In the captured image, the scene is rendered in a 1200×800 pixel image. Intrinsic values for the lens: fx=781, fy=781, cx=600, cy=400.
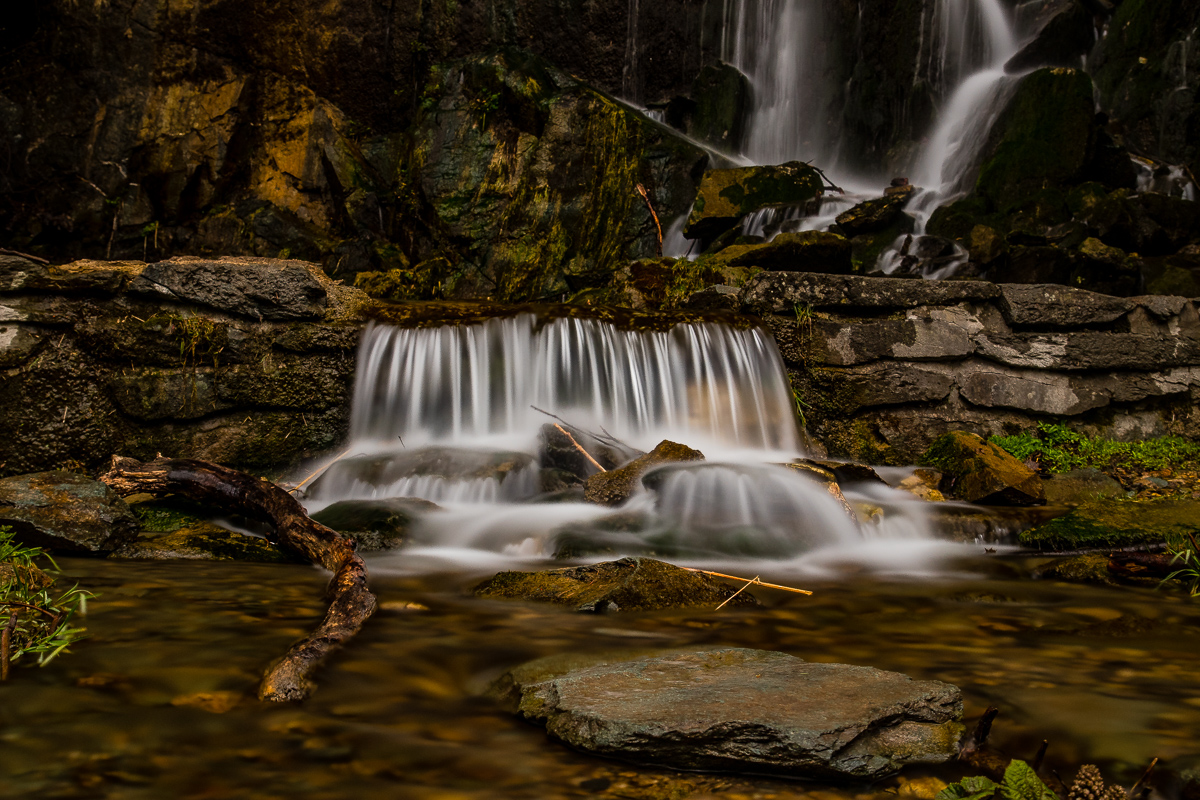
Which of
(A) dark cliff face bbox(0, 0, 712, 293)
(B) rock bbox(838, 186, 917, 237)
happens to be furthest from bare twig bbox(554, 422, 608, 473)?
(B) rock bbox(838, 186, 917, 237)

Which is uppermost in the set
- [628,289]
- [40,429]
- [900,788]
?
[628,289]

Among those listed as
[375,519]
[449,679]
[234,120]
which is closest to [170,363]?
[375,519]

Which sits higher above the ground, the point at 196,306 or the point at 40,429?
the point at 196,306

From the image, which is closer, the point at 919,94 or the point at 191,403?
the point at 191,403

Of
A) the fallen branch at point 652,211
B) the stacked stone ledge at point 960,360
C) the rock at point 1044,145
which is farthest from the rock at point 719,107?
the stacked stone ledge at point 960,360

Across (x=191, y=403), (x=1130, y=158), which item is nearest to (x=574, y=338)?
(x=191, y=403)

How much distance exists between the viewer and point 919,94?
1753 centimetres

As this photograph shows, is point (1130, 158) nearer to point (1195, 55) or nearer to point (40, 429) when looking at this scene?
point (1195, 55)

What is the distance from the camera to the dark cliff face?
1205 centimetres

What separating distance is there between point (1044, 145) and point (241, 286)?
13200 mm

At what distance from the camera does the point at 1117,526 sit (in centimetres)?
451

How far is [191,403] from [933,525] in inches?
213

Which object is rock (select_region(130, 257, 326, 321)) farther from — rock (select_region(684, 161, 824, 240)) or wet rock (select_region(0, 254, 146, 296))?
rock (select_region(684, 161, 824, 240))

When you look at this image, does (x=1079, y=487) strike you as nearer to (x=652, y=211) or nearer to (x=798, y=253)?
(x=798, y=253)
